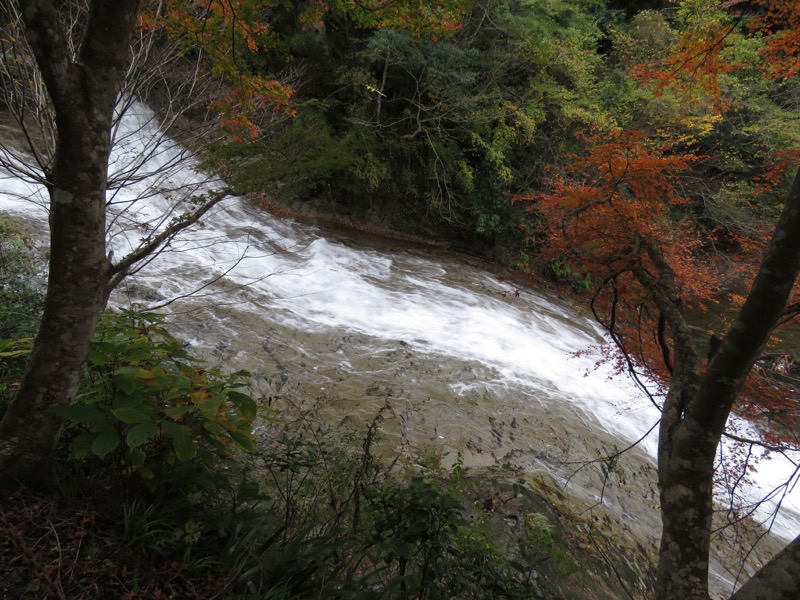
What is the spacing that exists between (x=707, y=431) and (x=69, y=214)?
10.8 ft

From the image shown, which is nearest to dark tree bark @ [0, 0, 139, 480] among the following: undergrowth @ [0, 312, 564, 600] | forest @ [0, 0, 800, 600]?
forest @ [0, 0, 800, 600]

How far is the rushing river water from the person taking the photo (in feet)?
16.1

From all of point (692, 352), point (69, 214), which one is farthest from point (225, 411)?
point (692, 352)

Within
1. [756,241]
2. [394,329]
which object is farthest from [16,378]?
[756,241]

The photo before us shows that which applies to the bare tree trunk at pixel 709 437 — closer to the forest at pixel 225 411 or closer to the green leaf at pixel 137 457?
the forest at pixel 225 411

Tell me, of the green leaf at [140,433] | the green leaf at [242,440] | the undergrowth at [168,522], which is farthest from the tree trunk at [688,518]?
the green leaf at [140,433]

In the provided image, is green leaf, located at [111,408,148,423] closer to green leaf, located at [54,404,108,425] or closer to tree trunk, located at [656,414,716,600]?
green leaf, located at [54,404,108,425]

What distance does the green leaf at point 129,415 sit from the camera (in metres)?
1.55

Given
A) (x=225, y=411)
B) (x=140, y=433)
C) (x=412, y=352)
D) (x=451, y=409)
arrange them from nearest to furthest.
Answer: (x=140, y=433), (x=225, y=411), (x=451, y=409), (x=412, y=352)

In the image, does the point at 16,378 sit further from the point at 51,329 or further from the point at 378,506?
the point at 378,506

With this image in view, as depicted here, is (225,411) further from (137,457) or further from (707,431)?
(707,431)

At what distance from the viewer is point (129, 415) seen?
1.58m

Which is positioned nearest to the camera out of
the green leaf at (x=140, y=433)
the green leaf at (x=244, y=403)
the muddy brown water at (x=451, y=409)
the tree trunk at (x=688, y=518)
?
the green leaf at (x=140, y=433)

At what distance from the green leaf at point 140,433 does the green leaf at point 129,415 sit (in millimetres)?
24
